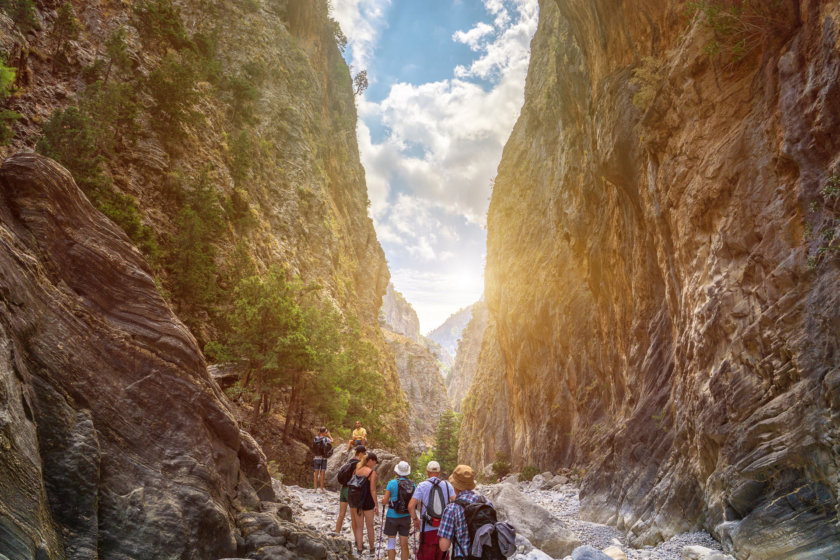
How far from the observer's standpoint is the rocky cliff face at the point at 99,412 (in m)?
4.11

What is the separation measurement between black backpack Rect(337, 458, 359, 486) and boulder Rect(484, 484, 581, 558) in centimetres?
400

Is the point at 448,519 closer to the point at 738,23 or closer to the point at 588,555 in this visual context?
the point at 588,555

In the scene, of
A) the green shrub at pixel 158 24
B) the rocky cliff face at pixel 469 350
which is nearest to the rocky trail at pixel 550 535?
the green shrub at pixel 158 24

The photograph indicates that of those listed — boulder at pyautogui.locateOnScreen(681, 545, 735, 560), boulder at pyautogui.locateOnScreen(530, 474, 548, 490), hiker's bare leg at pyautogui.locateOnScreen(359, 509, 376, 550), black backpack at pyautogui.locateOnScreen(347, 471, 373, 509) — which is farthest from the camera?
boulder at pyautogui.locateOnScreen(530, 474, 548, 490)

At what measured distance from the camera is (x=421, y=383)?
106562 millimetres

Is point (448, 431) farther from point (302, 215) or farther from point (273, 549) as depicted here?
point (273, 549)

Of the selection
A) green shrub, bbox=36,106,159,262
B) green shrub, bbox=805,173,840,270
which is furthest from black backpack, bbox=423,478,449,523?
green shrub, bbox=36,106,159,262

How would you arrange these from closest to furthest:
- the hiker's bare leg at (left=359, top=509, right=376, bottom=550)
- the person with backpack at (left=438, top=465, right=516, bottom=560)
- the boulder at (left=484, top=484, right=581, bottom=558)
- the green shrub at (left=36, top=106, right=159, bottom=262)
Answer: the person with backpack at (left=438, top=465, right=516, bottom=560) < the hiker's bare leg at (left=359, top=509, right=376, bottom=550) < the boulder at (left=484, top=484, right=581, bottom=558) < the green shrub at (left=36, top=106, right=159, bottom=262)

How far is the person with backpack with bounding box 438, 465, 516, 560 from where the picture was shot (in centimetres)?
489

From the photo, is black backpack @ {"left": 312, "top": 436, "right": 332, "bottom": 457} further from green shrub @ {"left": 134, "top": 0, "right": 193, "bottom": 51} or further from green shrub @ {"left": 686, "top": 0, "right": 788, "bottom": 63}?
green shrub @ {"left": 134, "top": 0, "right": 193, "bottom": 51}

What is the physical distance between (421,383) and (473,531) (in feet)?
341

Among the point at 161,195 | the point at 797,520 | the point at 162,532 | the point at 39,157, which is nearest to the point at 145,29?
the point at 161,195

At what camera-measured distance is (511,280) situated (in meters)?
41.4

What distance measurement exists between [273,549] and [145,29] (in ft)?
97.9
